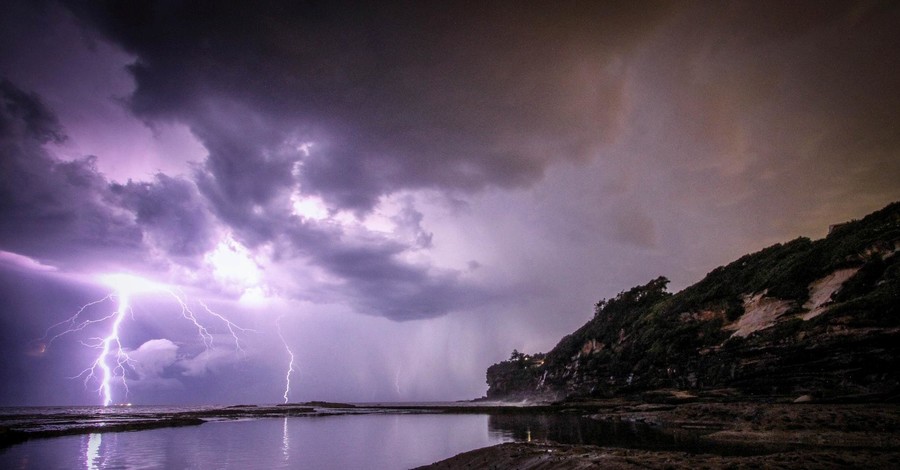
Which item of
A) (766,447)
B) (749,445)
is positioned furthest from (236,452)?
(766,447)

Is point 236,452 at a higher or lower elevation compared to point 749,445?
higher

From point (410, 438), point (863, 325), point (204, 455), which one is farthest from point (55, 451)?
point (863, 325)

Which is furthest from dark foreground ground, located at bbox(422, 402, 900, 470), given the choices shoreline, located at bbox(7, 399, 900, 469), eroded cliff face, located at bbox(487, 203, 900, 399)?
eroded cliff face, located at bbox(487, 203, 900, 399)

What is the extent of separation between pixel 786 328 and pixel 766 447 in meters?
28.0

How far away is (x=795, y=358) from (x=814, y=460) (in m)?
32.8

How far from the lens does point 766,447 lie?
71.5 feet

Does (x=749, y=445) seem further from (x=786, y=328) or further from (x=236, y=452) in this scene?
(x=236, y=452)

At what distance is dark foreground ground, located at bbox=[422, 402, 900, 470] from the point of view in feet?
49.1

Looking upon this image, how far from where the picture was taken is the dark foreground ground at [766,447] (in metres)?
15.0

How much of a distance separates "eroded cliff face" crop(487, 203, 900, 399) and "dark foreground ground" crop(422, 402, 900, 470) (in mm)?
7378

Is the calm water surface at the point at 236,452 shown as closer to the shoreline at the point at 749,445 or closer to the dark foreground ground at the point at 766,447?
the shoreline at the point at 749,445

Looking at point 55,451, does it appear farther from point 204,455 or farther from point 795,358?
point 795,358

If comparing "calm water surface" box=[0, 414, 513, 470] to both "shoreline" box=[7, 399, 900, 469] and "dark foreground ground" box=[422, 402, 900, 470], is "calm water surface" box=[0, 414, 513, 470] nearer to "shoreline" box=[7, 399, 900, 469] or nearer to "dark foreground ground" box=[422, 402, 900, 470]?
"shoreline" box=[7, 399, 900, 469]

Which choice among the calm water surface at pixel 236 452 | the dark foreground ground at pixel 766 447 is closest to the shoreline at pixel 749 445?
the dark foreground ground at pixel 766 447
